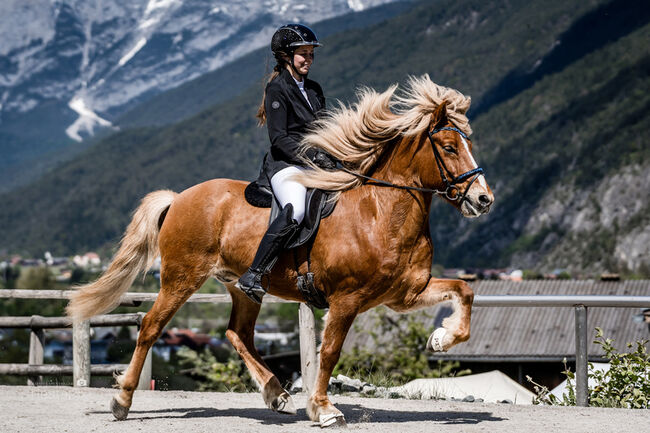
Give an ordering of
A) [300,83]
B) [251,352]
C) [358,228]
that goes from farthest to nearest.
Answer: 1. [251,352]
2. [300,83]
3. [358,228]

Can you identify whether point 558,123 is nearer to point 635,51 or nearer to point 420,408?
point 635,51

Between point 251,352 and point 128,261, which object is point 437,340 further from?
point 128,261

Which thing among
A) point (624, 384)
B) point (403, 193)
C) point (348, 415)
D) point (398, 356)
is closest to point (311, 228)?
point (403, 193)

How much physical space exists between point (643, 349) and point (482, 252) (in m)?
190

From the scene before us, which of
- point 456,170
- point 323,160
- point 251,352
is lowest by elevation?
point 251,352

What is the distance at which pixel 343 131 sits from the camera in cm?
763

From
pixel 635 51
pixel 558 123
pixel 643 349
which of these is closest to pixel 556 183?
pixel 558 123

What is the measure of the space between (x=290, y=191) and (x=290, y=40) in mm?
1284

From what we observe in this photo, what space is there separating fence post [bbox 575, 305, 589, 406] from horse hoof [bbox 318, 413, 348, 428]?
3.07m

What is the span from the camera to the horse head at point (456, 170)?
695cm

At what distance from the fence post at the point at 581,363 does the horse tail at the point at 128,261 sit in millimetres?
4195

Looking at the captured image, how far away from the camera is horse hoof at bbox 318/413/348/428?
7.10 m

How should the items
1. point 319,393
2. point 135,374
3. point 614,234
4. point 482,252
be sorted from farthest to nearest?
point 482,252, point 614,234, point 135,374, point 319,393

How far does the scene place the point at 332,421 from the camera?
7.09m
